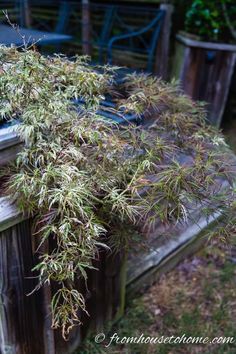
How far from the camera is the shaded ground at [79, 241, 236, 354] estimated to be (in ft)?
6.49

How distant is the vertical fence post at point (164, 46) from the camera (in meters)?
3.41

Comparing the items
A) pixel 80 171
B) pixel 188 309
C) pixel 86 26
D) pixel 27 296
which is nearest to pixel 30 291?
pixel 27 296

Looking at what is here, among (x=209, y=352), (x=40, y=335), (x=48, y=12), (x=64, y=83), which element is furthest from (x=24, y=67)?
(x=48, y=12)

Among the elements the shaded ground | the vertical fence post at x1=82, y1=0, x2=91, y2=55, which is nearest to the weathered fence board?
the shaded ground

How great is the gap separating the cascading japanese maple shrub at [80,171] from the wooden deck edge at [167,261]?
2.80ft

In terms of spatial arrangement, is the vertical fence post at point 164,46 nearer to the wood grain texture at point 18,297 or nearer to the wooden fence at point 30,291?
the wooden fence at point 30,291

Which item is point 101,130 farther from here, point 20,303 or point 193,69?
point 193,69

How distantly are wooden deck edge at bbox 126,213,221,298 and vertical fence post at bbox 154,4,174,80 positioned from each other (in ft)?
5.20

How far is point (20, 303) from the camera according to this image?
1571 mm

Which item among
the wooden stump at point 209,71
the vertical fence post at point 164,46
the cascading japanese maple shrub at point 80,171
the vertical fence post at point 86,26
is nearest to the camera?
the cascading japanese maple shrub at point 80,171

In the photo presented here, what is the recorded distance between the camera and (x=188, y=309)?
7.30 ft

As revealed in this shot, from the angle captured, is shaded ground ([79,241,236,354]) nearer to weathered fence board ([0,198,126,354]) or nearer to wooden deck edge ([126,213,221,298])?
wooden deck edge ([126,213,221,298])

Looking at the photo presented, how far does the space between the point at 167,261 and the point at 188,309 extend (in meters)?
0.33

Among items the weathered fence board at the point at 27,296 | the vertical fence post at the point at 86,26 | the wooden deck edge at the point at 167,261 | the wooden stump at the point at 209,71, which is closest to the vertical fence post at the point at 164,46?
the wooden stump at the point at 209,71
